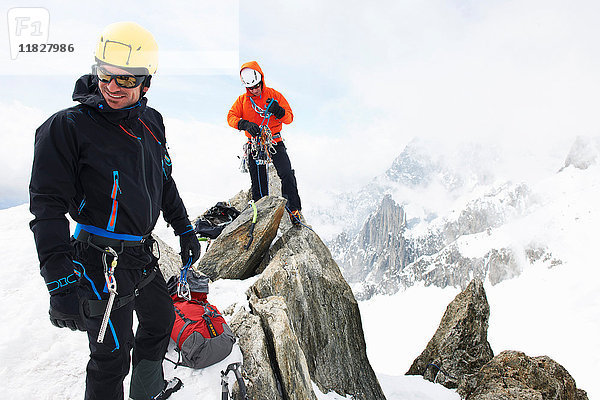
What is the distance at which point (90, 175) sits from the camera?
11.0 ft

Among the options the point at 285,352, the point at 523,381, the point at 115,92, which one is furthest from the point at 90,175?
the point at 523,381

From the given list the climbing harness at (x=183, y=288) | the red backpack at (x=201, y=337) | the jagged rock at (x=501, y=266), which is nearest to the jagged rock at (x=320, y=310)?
the climbing harness at (x=183, y=288)

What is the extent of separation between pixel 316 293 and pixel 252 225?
2.60 meters

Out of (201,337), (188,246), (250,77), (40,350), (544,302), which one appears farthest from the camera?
(544,302)

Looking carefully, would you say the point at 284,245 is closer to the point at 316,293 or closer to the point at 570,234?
the point at 316,293

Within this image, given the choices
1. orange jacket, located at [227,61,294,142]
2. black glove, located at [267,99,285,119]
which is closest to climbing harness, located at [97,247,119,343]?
black glove, located at [267,99,285,119]

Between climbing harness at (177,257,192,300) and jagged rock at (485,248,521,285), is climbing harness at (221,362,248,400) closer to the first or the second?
climbing harness at (177,257,192,300)

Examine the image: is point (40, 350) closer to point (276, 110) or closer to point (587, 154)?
point (276, 110)

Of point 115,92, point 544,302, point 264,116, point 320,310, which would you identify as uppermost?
point 544,302

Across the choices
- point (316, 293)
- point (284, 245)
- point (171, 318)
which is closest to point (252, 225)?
point (284, 245)

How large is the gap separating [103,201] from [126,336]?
1.39 m

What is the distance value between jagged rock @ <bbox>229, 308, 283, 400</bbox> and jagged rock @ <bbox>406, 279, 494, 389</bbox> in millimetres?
9876

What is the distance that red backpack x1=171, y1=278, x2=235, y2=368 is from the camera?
5.09m

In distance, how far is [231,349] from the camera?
5.33 meters
